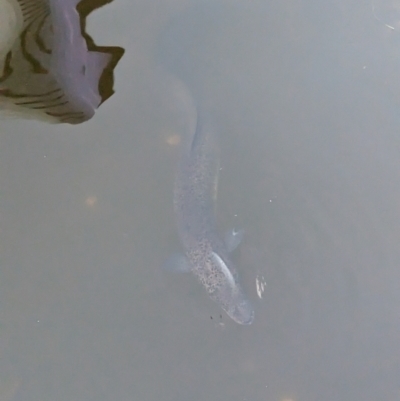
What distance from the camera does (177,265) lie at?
4.96ft

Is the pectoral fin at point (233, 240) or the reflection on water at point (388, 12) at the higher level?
the reflection on water at point (388, 12)

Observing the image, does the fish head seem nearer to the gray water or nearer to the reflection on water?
the gray water

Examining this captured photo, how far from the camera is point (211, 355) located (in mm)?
1432

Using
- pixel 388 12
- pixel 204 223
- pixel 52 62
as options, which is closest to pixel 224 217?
pixel 204 223

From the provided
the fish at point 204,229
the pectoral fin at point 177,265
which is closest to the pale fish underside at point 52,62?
the fish at point 204,229

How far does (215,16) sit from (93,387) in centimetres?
129

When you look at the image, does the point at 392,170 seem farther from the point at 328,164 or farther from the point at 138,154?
the point at 138,154

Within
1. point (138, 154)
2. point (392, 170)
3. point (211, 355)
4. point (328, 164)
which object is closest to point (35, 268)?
point (138, 154)

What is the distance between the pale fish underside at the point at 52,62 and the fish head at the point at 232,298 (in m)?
0.69

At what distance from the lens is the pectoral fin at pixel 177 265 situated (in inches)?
59.4

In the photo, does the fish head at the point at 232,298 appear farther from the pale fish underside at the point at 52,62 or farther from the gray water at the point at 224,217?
the pale fish underside at the point at 52,62

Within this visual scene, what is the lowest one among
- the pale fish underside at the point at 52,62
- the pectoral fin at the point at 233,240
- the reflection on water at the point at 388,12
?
the pectoral fin at the point at 233,240

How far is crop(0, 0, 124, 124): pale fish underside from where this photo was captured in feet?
5.07

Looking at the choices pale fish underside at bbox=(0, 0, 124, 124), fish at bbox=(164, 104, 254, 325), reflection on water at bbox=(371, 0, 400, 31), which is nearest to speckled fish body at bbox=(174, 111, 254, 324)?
fish at bbox=(164, 104, 254, 325)
